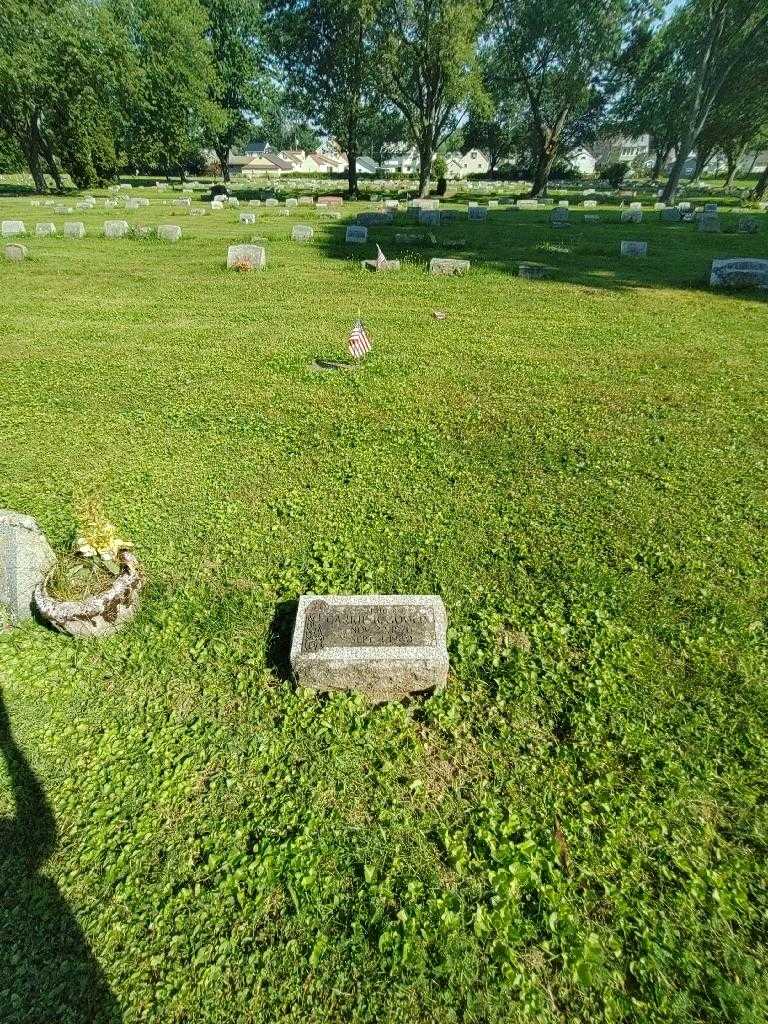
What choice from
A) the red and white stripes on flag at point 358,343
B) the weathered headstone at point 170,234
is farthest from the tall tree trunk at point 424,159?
the red and white stripes on flag at point 358,343

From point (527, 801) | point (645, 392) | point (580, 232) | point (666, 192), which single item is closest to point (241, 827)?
point (527, 801)

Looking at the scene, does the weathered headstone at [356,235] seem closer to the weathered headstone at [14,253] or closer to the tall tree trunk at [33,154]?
the weathered headstone at [14,253]

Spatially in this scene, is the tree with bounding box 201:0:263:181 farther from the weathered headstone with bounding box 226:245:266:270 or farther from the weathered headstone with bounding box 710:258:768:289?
the weathered headstone with bounding box 710:258:768:289

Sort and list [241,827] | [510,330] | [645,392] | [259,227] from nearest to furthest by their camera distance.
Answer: [241,827], [645,392], [510,330], [259,227]

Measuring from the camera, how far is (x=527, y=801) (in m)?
3.12

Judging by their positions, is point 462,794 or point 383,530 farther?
point 383,530

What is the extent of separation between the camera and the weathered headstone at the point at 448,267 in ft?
49.3

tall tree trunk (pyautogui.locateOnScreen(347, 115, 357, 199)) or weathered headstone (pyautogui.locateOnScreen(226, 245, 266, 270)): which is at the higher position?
tall tree trunk (pyautogui.locateOnScreen(347, 115, 357, 199))

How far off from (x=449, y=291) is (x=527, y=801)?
42.1ft

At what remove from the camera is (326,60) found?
38250mm

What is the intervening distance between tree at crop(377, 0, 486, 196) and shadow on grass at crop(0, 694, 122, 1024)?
4183cm

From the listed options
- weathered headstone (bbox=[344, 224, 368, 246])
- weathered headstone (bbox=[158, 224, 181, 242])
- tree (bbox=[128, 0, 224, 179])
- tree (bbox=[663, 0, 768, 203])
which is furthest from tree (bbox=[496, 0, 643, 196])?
weathered headstone (bbox=[158, 224, 181, 242])

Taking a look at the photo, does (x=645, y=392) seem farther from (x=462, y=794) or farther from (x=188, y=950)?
(x=188, y=950)

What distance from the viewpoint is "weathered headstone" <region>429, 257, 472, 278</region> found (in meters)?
15.0
